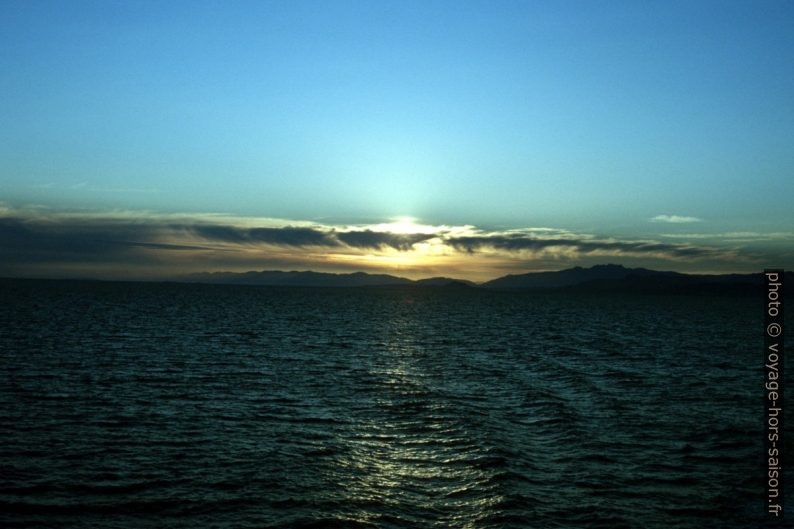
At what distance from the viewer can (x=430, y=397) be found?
3616cm

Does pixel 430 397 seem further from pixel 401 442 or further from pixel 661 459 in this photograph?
pixel 661 459

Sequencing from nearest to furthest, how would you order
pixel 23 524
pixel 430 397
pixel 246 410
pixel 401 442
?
pixel 23 524 < pixel 401 442 < pixel 246 410 < pixel 430 397

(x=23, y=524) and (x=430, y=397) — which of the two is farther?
(x=430, y=397)

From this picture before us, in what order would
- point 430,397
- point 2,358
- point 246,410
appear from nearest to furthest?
point 246,410 → point 430,397 → point 2,358

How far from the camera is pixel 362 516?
1786cm

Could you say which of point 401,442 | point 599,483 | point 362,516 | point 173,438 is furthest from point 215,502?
point 599,483

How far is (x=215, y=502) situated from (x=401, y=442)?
9.15 m

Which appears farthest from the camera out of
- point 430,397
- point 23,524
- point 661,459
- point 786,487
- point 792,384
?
point 792,384

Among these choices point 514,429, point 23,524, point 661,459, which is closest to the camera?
point 23,524

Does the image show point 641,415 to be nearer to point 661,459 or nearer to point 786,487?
point 661,459

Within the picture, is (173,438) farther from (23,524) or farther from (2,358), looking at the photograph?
(2,358)

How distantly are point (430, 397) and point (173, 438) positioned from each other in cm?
1503

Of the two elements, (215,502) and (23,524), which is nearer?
(23,524)

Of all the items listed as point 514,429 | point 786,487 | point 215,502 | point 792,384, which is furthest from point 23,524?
point 792,384
